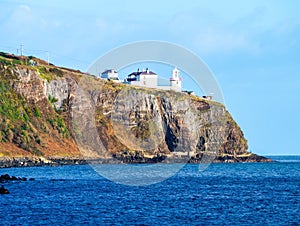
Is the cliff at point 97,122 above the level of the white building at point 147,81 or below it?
below

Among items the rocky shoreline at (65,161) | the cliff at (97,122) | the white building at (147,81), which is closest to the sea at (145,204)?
the rocky shoreline at (65,161)

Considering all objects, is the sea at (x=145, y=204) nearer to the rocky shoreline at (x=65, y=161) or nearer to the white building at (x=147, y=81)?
the rocky shoreline at (x=65, y=161)

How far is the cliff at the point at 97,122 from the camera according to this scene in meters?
143

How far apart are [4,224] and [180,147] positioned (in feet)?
423

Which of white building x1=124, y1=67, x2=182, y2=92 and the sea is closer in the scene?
the sea

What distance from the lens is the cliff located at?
14300cm

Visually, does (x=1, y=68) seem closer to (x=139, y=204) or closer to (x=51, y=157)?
(x=51, y=157)

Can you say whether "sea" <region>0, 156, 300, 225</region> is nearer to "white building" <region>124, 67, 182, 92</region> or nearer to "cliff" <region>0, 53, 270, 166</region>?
"cliff" <region>0, 53, 270, 166</region>

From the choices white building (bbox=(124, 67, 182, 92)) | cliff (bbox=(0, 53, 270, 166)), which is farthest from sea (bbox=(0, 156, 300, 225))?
white building (bbox=(124, 67, 182, 92))

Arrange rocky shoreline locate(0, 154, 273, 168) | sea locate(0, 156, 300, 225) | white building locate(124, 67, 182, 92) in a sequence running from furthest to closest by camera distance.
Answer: white building locate(124, 67, 182, 92), rocky shoreline locate(0, 154, 273, 168), sea locate(0, 156, 300, 225)

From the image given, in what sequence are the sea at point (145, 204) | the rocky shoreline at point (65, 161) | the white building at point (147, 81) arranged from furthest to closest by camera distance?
the white building at point (147, 81) → the rocky shoreline at point (65, 161) → the sea at point (145, 204)

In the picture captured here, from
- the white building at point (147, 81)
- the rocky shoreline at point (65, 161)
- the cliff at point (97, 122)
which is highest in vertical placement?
the white building at point (147, 81)

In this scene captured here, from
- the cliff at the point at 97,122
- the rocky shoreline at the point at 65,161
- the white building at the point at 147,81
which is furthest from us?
the white building at the point at 147,81

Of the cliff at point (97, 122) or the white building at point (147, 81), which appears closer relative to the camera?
the cliff at point (97, 122)
